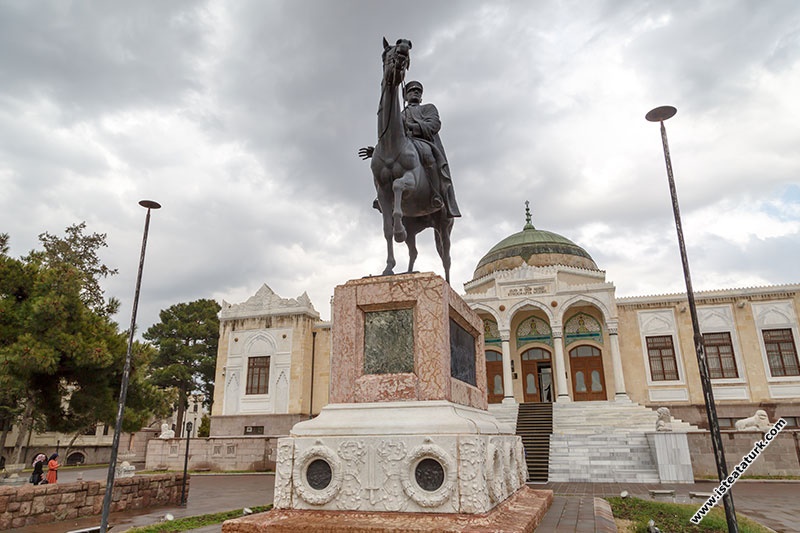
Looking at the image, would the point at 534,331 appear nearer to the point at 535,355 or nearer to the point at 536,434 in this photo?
the point at 535,355

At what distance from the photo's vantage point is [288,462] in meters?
4.52

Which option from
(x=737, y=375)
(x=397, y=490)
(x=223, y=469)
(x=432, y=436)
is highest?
(x=737, y=375)

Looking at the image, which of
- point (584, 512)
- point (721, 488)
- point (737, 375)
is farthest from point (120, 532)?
point (737, 375)

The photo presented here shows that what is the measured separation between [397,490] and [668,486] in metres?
12.0

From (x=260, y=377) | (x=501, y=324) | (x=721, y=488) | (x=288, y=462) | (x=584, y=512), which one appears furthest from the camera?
(x=260, y=377)

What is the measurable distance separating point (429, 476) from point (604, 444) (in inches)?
571

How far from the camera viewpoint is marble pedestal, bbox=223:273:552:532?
13.5ft

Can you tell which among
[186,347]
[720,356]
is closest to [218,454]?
[186,347]

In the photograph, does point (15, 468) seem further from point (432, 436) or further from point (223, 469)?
point (223, 469)

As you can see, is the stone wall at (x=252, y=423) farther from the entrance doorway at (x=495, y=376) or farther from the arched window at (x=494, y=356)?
the arched window at (x=494, y=356)

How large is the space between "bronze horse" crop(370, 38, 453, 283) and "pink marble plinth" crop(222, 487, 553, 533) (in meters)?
2.39

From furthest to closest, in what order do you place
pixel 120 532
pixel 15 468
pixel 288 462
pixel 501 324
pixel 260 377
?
pixel 260 377 → pixel 501 324 → pixel 15 468 → pixel 120 532 → pixel 288 462

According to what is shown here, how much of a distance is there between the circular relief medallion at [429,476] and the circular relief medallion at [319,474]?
2.17 ft

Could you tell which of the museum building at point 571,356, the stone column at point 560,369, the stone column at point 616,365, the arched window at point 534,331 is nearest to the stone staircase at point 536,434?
the museum building at point 571,356
